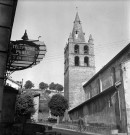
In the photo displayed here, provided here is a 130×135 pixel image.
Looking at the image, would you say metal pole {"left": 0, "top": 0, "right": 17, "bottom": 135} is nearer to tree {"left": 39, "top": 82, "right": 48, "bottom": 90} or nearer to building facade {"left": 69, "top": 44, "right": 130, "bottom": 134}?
building facade {"left": 69, "top": 44, "right": 130, "bottom": 134}

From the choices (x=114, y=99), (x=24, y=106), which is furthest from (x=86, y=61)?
(x=114, y=99)

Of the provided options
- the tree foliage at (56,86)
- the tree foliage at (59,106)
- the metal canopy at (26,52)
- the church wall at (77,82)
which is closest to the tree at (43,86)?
the tree foliage at (56,86)

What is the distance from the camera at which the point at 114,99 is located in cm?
2175

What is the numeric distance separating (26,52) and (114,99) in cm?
1489

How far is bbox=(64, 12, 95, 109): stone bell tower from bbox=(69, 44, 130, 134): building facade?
11.0m

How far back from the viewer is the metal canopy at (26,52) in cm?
870

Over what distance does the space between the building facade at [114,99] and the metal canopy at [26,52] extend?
1204 cm

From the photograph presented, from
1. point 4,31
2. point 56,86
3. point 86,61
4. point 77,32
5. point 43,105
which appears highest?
point 77,32

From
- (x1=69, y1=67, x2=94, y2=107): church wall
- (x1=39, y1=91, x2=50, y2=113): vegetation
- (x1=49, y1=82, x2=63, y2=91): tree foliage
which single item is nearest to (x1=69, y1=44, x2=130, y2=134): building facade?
(x1=69, y1=67, x2=94, y2=107): church wall

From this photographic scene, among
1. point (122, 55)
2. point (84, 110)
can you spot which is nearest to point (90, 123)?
point (84, 110)

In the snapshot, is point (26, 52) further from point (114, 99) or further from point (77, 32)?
point (77, 32)

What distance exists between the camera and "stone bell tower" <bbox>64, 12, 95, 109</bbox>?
46.8 meters

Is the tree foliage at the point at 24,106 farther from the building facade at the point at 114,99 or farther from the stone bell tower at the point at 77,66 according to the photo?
the building facade at the point at 114,99

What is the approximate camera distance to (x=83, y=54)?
49781 millimetres
